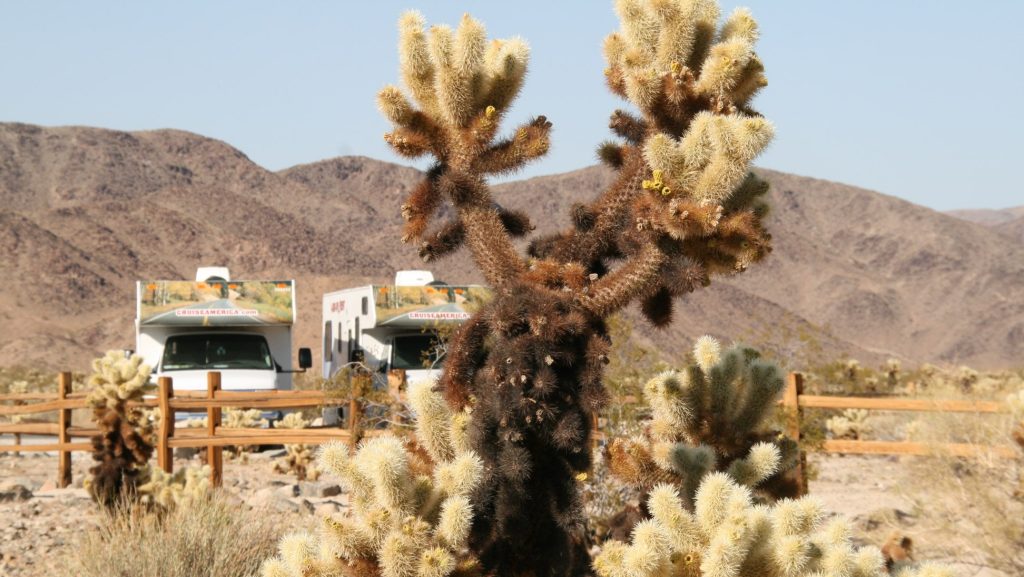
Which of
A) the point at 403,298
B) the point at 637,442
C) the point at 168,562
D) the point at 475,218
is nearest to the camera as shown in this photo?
the point at 475,218

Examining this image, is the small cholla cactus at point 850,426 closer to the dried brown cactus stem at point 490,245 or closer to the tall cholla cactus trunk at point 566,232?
the tall cholla cactus trunk at point 566,232

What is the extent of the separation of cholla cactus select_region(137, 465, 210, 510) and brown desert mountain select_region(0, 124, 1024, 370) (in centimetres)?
4673

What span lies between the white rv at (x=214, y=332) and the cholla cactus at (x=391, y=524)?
45.0 ft

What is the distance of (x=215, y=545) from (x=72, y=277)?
6329cm

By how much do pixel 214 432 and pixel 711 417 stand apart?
759 centimetres

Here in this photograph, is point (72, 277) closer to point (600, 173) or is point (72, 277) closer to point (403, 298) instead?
point (600, 173)

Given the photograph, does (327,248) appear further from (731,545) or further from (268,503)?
(731,545)

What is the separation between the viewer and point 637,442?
663 centimetres

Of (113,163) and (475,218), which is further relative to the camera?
(113,163)

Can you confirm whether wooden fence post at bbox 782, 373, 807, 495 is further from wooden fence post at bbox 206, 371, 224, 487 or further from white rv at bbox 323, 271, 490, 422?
white rv at bbox 323, 271, 490, 422

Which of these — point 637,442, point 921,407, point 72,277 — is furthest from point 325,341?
point 72,277

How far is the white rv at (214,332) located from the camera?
61.7 feet

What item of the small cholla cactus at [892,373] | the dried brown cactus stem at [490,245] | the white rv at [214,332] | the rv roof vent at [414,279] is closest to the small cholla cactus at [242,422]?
the white rv at [214,332]

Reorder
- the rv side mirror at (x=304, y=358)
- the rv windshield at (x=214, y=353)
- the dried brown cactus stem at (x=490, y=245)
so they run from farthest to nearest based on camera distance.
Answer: the rv side mirror at (x=304, y=358) → the rv windshield at (x=214, y=353) → the dried brown cactus stem at (x=490, y=245)
